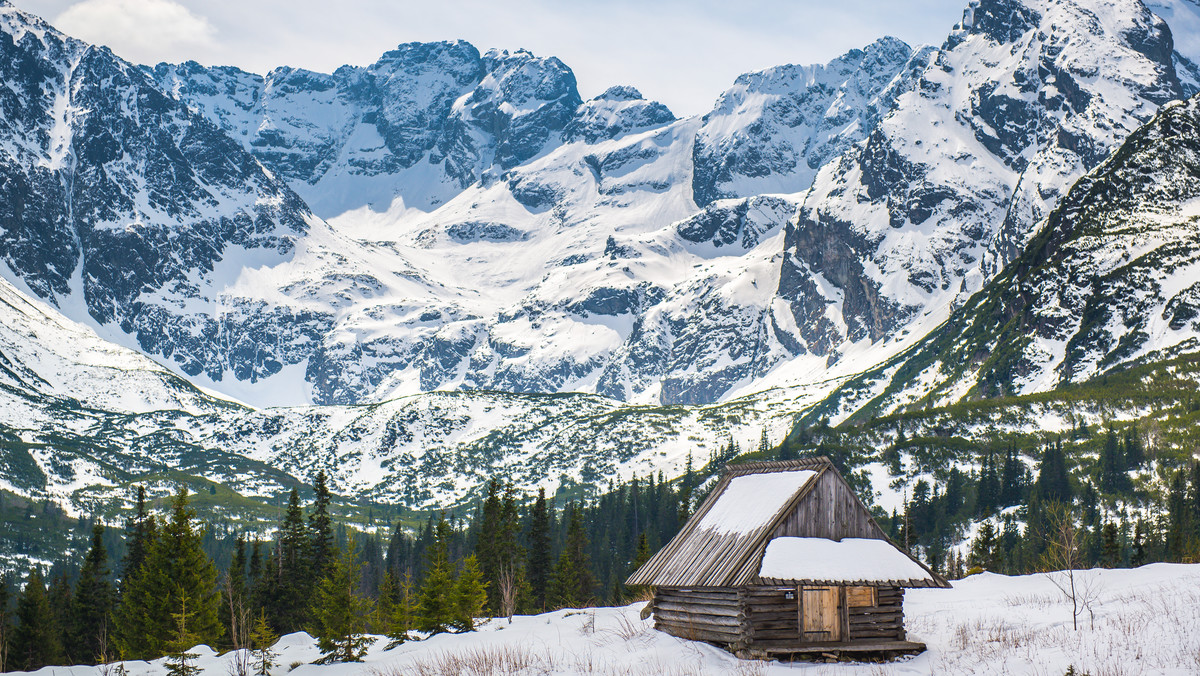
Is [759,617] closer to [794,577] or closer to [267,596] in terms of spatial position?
[794,577]

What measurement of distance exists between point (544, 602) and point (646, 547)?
35.0 ft

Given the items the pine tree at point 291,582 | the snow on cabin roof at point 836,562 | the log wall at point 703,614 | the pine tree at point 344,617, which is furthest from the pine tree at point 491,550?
the snow on cabin roof at point 836,562

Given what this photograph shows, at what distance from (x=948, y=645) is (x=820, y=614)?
453 centimetres

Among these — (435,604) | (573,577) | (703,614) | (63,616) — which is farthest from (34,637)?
(703,614)

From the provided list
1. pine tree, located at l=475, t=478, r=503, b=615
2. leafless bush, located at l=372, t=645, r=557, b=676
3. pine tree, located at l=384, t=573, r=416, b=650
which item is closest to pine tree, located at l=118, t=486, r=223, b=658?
pine tree, located at l=384, t=573, r=416, b=650

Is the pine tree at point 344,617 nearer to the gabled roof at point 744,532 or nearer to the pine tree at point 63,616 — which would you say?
the gabled roof at point 744,532

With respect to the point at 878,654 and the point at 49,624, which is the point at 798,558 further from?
the point at 49,624

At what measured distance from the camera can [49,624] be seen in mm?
87250

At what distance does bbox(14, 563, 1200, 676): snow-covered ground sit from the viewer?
32.5 m

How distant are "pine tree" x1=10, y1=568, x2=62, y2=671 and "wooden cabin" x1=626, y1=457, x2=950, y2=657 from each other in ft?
188

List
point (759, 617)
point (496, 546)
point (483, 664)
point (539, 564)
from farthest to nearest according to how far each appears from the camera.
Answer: point (539, 564) → point (496, 546) → point (759, 617) → point (483, 664)

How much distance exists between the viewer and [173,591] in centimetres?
6512

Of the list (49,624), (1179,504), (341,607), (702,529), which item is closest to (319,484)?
(49,624)

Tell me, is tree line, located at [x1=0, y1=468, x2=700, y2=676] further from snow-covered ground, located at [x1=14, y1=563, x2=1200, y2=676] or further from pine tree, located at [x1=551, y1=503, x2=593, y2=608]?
snow-covered ground, located at [x1=14, y1=563, x2=1200, y2=676]
